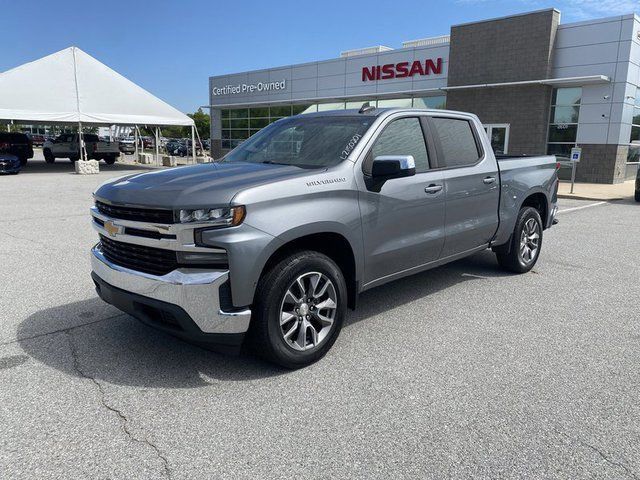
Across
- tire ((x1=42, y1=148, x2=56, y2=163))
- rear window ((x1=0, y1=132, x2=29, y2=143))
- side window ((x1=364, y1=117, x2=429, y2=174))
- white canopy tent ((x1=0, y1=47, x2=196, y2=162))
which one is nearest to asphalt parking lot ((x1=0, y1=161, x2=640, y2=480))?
side window ((x1=364, y1=117, x2=429, y2=174))

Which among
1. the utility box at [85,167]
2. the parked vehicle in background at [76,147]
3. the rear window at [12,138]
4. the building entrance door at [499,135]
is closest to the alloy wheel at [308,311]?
the building entrance door at [499,135]

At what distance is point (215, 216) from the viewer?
318 cm

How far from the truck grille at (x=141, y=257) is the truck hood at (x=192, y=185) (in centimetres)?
31

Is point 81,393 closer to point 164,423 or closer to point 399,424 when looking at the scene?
point 164,423

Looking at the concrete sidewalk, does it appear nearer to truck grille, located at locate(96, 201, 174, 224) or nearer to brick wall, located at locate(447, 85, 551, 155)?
brick wall, located at locate(447, 85, 551, 155)

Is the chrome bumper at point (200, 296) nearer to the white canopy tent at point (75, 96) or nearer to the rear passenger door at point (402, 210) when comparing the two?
the rear passenger door at point (402, 210)

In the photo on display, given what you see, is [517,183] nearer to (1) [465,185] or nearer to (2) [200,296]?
(1) [465,185]

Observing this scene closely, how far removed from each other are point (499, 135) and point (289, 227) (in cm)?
2155

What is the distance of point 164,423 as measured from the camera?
9.76 ft

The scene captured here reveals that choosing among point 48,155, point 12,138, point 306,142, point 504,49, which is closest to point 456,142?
point 306,142

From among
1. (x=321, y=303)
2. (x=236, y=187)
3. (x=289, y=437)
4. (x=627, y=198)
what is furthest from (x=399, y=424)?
(x=627, y=198)

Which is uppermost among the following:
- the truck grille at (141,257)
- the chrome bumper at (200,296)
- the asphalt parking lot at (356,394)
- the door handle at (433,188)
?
the door handle at (433,188)

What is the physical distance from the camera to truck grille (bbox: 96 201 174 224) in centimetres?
327

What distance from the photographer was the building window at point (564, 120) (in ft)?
70.0
